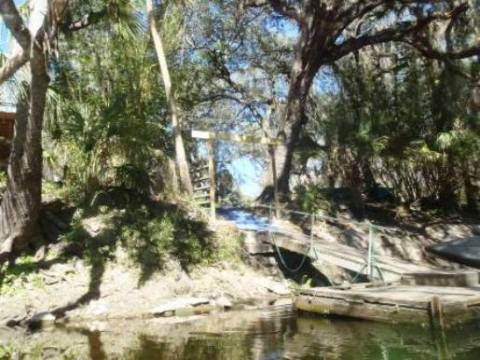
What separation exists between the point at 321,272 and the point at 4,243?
22.5ft

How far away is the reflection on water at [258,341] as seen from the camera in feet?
25.5

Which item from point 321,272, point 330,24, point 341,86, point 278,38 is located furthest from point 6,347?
point 278,38

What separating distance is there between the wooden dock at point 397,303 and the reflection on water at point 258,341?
0.66ft

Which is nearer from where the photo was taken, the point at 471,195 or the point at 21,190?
the point at 21,190

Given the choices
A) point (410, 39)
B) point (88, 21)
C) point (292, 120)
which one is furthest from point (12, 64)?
point (410, 39)

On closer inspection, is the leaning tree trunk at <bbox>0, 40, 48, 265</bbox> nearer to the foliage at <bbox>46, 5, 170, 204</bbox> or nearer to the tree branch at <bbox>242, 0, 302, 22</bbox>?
the foliage at <bbox>46, 5, 170, 204</bbox>

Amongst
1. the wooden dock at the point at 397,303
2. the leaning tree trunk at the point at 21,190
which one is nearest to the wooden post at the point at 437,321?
the wooden dock at the point at 397,303

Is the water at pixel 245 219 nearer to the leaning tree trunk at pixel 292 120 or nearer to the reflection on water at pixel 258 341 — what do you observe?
the leaning tree trunk at pixel 292 120

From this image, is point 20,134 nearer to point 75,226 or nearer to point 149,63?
point 75,226

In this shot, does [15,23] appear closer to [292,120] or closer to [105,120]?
[105,120]

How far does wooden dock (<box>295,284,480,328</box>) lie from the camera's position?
8.60m

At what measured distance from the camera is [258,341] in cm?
859

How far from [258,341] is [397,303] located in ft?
7.39

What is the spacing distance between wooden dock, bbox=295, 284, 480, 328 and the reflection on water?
0.20 meters
